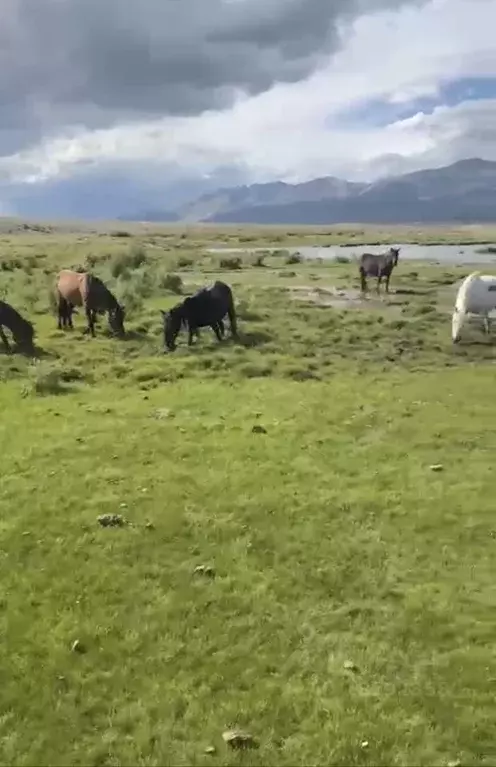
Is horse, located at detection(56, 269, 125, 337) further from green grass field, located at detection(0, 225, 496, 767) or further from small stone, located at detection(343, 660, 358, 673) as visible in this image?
A: small stone, located at detection(343, 660, 358, 673)

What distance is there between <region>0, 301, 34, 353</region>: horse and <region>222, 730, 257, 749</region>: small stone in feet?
50.3

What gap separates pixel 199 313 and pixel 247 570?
527 inches

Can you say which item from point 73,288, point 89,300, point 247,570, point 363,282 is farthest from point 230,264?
point 247,570

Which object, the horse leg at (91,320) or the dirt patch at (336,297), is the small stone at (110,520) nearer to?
the horse leg at (91,320)

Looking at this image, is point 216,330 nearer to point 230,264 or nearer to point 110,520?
point 110,520

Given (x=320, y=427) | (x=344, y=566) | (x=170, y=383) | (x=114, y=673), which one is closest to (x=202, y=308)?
(x=170, y=383)

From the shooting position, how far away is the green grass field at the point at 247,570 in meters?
5.43

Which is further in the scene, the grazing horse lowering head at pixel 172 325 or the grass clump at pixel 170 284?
the grass clump at pixel 170 284

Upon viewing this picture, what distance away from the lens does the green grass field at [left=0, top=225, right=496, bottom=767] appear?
543cm

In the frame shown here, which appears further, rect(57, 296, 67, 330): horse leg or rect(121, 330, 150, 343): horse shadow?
rect(57, 296, 67, 330): horse leg

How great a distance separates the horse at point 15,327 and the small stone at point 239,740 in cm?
1533

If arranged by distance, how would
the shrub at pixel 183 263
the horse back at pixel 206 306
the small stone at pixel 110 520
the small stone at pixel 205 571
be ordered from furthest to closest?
the shrub at pixel 183 263 < the horse back at pixel 206 306 < the small stone at pixel 110 520 < the small stone at pixel 205 571

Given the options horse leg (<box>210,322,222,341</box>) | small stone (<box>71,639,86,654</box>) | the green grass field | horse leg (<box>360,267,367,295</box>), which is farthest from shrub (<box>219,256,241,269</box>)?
small stone (<box>71,639,86,654</box>)

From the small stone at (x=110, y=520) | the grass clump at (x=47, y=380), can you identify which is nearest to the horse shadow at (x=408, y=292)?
the grass clump at (x=47, y=380)
